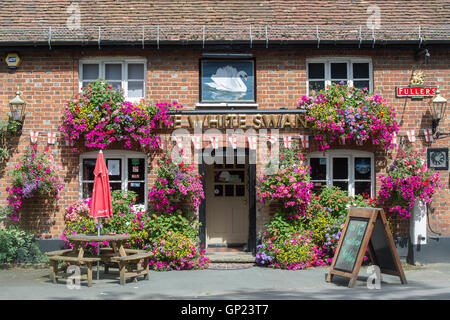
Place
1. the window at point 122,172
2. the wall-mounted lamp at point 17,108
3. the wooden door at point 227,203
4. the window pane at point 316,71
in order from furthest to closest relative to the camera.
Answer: the wooden door at point 227,203 → the window pane at point 316,71 → the window at point 122,172 → the wall-mounted lamp at point 17,108

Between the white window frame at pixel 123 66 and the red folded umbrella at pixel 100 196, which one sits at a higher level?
the white window frame at pixel 123 66

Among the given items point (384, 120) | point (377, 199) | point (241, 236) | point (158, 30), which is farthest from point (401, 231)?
point (158, 30)

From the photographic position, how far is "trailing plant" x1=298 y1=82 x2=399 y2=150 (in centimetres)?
1091

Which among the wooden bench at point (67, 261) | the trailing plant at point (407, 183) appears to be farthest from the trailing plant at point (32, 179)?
Answer: the trailing plant at point (407, 183)

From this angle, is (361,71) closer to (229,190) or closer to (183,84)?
(183,84)

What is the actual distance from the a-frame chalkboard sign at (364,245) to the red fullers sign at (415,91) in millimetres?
3636

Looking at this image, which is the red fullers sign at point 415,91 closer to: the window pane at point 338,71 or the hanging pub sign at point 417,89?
the hanging pub sign at point 417,89

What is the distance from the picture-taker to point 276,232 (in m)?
11.0

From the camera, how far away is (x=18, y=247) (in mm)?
11039

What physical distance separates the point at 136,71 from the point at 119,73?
0.38 meters

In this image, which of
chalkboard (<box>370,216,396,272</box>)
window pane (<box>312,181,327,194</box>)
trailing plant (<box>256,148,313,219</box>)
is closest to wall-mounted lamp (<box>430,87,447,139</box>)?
window pane (<box>312,181,327,194</box>)

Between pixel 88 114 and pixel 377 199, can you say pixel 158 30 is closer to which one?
pixel 88 114

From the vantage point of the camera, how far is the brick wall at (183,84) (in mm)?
11445

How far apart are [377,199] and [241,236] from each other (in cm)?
338
